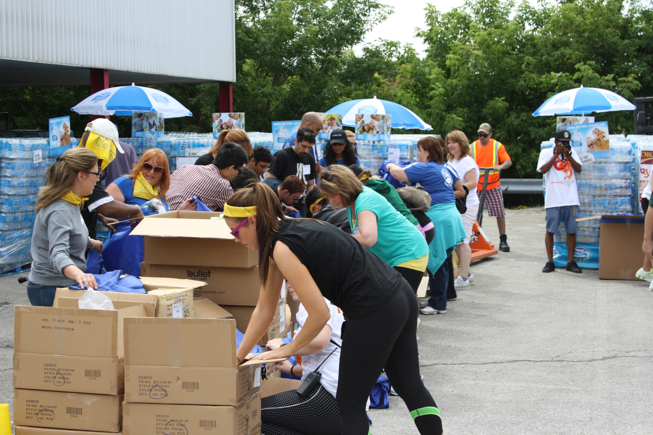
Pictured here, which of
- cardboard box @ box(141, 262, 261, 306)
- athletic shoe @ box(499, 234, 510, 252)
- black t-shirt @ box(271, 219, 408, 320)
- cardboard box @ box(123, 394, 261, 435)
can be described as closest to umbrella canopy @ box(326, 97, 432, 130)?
athletic shoe @ box(499, 234, 510, 252)

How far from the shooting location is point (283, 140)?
26.6ft

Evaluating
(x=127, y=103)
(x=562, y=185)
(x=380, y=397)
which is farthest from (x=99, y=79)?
(x=380, y=397)

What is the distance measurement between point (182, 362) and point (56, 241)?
1.20m

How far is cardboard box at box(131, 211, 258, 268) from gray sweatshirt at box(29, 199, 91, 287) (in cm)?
32

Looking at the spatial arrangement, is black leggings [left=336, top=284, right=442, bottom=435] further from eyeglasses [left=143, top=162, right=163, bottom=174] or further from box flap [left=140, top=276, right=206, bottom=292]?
eyeglasses [left=143, top=162, right=163, bottom=174]

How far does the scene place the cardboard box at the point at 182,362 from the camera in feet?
8.86

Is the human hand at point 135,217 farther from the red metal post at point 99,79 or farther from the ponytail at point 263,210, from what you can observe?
the red metal post at point 99,79

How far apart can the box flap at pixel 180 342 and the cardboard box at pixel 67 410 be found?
269 mm

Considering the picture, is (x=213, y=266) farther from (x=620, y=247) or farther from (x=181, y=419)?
(x=620, y=247)

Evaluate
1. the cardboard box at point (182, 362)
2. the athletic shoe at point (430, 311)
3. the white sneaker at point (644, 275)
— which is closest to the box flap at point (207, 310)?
the cardboard box at point (182, 362)

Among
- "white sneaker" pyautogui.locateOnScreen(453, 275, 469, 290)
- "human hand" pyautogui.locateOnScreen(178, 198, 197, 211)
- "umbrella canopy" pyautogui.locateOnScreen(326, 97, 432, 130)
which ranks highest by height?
"umbrella canopy" pyautogui.locateOnScreen(326, 97, 432, 130)

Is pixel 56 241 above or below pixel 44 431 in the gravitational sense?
above

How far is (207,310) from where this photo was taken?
146 inches

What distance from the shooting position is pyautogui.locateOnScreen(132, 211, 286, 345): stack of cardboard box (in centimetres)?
380
